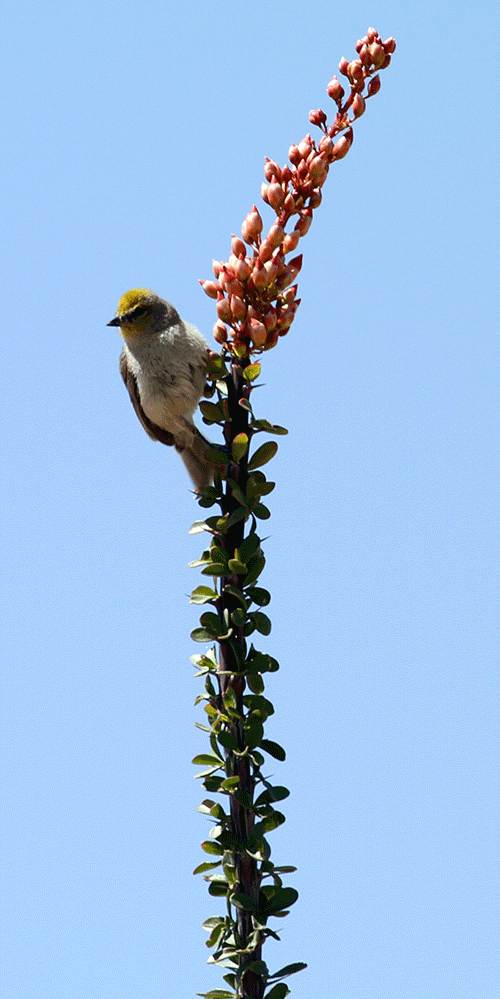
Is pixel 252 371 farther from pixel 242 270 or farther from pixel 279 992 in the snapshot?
pixel 279 992

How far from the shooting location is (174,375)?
439cm

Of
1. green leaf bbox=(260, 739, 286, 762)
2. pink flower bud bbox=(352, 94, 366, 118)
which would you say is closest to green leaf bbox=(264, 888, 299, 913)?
green leaf bbox=(260, 739, 286, 762)

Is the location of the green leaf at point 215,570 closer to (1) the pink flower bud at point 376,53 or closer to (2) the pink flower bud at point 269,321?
(2) the pink flower bud at point 269,321

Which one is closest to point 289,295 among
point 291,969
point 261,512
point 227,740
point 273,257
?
point 273,257

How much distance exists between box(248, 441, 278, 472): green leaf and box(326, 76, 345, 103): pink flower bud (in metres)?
1.04

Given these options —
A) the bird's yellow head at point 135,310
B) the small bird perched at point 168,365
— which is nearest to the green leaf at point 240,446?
the small bird perched at point 168,365

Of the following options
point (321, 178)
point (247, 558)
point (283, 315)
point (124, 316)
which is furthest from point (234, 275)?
point (124, 316)

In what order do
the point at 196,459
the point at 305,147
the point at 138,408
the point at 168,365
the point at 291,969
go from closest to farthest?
the point at 291,969
the point at 305,147
the point at 168,365
the point at 196,459
the point at 138,408

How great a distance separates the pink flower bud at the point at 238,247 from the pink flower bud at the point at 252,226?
0.02 m

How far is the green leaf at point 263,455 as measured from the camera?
292 cm

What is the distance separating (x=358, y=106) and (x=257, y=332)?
758 millimetres

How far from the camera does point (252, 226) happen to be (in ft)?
9.86

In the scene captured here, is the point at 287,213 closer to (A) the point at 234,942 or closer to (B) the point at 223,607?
(B) the point at 223,607

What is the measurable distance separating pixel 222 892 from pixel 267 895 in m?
0.11
